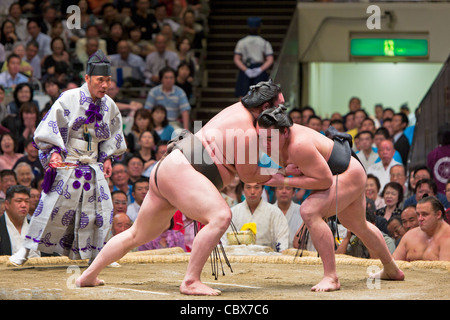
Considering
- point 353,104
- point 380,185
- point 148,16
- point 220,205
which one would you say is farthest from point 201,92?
point 220,205

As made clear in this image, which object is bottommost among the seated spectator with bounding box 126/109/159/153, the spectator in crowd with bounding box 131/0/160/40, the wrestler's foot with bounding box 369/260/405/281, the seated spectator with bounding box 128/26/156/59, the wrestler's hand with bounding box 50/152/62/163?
the wrestler's foot with bounding box 369/260/405/281

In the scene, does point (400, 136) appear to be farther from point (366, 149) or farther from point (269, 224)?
point (269, 224)

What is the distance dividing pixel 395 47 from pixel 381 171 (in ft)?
10.1

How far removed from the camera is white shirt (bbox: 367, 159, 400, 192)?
5.89 meters

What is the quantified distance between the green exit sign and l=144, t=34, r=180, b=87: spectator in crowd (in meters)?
2.33

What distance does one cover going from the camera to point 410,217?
466 cm

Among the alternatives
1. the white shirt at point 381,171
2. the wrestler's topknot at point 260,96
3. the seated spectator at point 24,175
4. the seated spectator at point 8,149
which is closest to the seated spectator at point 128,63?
the seated spectator at point 8,149

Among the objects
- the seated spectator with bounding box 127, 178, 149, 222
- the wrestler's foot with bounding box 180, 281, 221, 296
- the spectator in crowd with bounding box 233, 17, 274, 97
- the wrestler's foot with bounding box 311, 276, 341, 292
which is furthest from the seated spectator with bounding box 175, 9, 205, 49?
the wrestler's foot with bounding box 180, 281, 221, 296

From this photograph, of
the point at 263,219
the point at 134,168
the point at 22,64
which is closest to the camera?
the point at 263,219

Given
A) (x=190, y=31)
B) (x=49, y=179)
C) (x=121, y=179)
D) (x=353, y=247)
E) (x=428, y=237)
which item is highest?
(x=190, y=31)

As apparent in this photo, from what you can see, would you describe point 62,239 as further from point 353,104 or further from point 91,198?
point 353,104

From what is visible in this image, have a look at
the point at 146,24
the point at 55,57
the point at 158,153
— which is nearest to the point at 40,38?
the point at 55,57

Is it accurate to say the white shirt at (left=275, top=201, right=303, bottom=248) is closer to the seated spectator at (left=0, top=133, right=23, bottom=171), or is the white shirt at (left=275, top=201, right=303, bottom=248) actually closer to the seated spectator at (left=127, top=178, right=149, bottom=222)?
the seated spectator at (left=127, top=178, right=149, bottom=222)

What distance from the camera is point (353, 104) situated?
809 centimetres
